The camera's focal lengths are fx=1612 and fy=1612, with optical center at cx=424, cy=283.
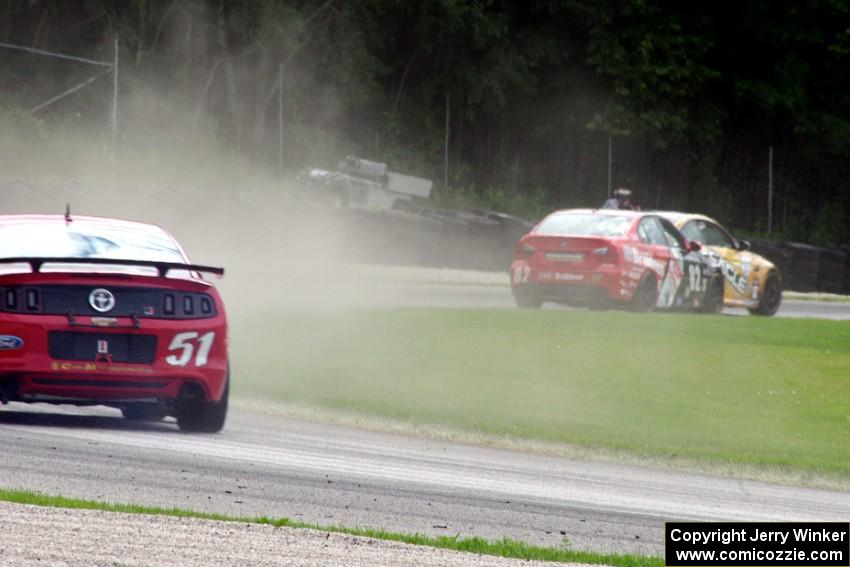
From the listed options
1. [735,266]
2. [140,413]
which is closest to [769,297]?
[735,266]

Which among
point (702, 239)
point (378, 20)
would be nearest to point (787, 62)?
point (378, 20)

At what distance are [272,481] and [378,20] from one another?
37.0 metres

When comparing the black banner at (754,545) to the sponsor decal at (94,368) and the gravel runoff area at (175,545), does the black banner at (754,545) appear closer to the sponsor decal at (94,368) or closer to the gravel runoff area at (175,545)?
the gravel runoff area at (175,545)

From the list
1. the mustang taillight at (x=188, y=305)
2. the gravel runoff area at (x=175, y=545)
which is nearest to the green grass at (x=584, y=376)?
the mustang taillight at (x=188, y=305)

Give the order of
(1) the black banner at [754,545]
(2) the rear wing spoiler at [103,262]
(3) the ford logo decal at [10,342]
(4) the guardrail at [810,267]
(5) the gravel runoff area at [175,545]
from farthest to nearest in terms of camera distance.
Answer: (4) the guardrail at [810,267]
(2) the rear wing spoiler at [103,262]
(3) the ford logo decal at [10,342]
(1) the black banner at [754,545]
(5) the gravel runoff area at [175,545]

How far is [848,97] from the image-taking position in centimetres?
4562

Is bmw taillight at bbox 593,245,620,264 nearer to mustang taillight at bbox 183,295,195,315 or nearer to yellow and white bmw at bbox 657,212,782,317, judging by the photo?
yellow and white bmw at bbox 657,212,782,317

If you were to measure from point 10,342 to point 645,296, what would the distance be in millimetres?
12616

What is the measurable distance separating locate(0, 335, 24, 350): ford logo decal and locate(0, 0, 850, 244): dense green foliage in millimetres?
30019

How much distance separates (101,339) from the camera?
32.0 ft

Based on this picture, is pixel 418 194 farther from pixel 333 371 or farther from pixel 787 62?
pixel 333 371

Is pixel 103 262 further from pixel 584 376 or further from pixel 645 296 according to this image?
pixel 645 296

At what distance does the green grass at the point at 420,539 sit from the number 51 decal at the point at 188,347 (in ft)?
7.16

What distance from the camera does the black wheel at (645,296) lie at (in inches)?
816
